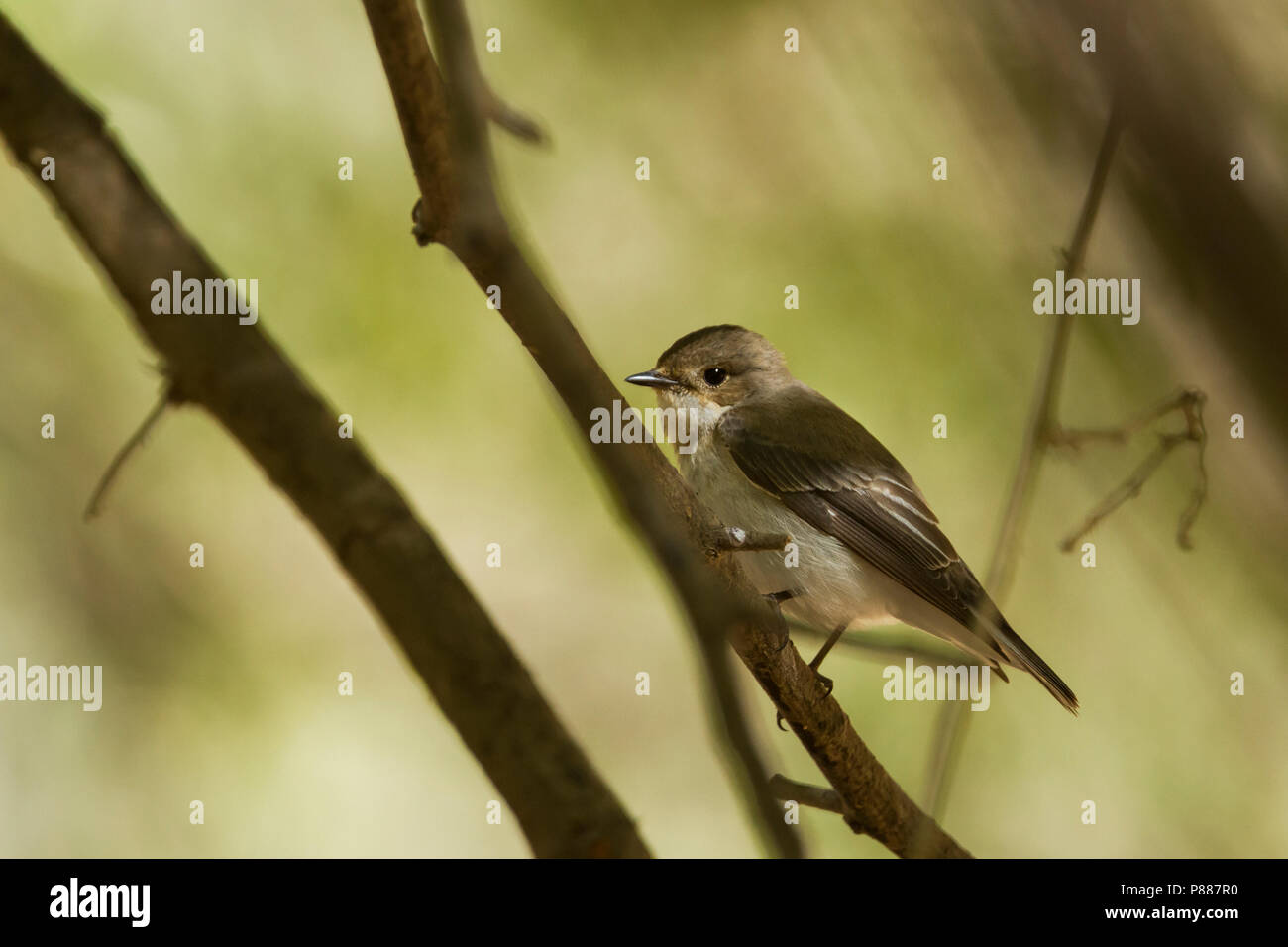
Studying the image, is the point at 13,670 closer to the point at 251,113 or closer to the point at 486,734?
the point at 251,113

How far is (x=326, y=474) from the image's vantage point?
1.75 metres

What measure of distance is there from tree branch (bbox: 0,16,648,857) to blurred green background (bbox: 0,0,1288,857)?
314cm

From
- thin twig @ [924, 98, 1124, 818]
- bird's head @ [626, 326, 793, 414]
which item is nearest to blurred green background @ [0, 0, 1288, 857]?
bird's head @ [626, 326, 793, 414]

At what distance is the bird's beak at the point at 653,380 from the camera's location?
509 cm

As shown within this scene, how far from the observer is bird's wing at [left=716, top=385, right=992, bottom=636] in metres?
4.50

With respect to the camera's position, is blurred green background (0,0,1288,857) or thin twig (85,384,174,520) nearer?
thin twig (85,384,174,520)

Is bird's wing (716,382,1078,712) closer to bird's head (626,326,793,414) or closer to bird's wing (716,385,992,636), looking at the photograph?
bird's wing (716,385,992,636)

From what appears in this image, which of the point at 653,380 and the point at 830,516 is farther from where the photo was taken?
the point at 653,380

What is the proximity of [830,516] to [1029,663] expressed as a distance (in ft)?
3.14

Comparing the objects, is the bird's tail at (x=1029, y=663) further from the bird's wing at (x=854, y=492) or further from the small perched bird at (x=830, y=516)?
the bird's wing at (x=854, y=492)

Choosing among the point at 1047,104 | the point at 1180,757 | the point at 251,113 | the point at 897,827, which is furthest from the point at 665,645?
the point at 1047,104

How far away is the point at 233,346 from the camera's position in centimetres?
188

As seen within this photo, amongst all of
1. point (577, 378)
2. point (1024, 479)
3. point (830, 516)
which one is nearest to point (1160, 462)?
point (1024, 479)

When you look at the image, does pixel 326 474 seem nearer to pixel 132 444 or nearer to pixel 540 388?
pixel 132 444
